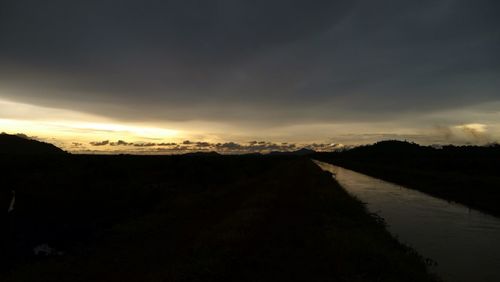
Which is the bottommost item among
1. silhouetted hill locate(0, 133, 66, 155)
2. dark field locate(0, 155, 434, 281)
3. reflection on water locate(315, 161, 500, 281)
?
reflection on water locate(315, 161, 500, 281)

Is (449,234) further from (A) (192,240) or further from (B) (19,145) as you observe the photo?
(B) (19,145)

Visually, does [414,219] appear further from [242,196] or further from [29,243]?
[29,243]

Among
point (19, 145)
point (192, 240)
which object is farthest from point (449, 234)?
point (19, 145)

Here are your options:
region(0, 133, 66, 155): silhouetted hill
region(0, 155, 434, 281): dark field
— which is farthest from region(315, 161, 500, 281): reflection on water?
region(0, 133, 66, 155): silhouetted hill

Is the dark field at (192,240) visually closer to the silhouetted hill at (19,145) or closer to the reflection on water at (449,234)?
the reflection on water at (449,234)

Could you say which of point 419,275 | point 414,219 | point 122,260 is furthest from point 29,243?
point 414,219

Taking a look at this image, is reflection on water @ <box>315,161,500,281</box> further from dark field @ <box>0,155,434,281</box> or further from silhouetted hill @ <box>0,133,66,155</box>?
silhouetted hill @ <box>0,133,66,155</box>

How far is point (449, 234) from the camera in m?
19.7

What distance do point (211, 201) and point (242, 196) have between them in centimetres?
398

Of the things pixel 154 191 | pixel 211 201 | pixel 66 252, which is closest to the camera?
pixel 66 252

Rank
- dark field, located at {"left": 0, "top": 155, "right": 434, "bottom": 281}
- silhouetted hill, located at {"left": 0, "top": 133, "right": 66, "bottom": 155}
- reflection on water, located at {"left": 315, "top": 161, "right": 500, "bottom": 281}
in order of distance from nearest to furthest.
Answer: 1. dark field, located at {"left": 0, "top": 155, "right": 434, "bottom": 281}
2. reflection on water, located at {"left": 315, "top": 161, "right": 500, "bottom": 281}
3. silhouetted hill, located at {"left": 0, "top": 133, "right": 66, "bottom": 155}

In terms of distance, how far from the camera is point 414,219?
24.2m

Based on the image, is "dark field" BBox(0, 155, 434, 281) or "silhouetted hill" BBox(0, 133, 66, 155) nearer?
"dark field" BBox(0, 155, 434, 281)

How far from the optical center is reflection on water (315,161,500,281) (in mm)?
13812
